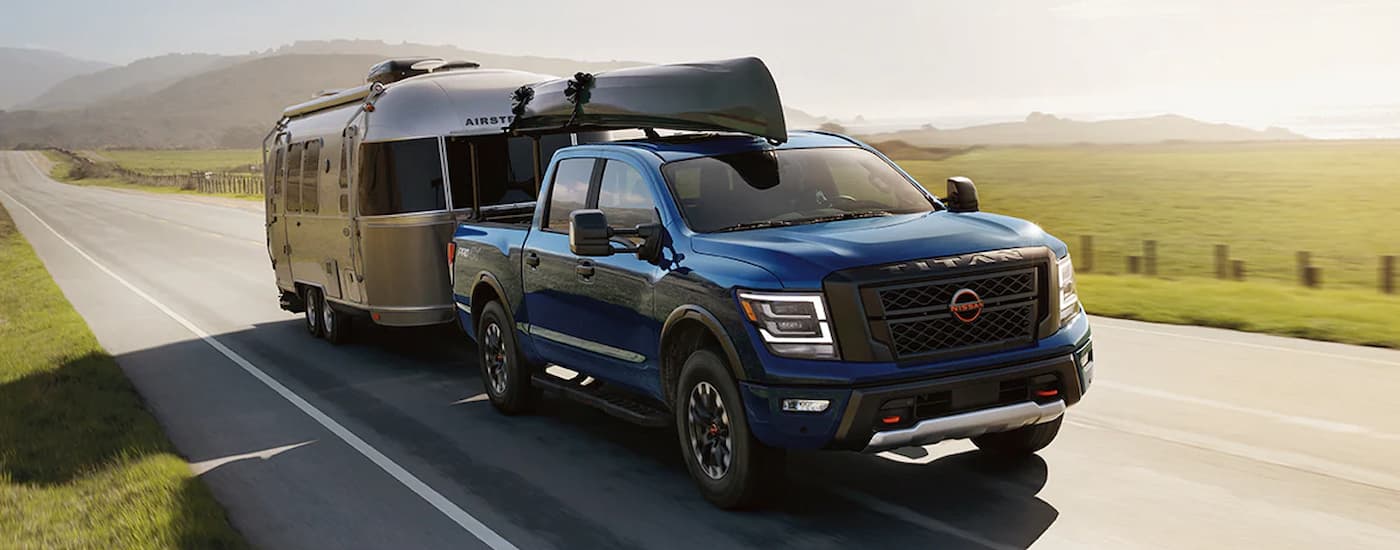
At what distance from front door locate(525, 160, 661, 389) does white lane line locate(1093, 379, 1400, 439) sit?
13.1 ft

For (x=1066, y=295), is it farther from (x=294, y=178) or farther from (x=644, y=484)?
(x=294, y=178)

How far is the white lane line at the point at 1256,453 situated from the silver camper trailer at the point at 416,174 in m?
5.44

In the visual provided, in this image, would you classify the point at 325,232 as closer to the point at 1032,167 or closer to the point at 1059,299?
the point at 1059,299

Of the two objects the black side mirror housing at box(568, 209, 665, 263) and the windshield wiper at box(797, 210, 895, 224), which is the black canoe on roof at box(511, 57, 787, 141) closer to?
the windshield wiper at box(797, 210, 895, 224)

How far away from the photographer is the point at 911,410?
5965 mm

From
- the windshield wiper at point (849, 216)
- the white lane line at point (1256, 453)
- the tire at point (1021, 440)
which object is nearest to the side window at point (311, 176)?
the windshield wiper at point (849, 216)

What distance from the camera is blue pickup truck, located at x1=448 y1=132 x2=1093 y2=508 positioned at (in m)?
6.00

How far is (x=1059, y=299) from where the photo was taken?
6.45m

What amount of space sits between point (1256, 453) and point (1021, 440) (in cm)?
134

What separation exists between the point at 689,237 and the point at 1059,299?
75.3 inches

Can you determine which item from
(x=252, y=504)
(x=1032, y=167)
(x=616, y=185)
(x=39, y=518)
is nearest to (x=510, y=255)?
A: (x=616, y=185)

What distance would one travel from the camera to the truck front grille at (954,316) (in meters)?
6.01

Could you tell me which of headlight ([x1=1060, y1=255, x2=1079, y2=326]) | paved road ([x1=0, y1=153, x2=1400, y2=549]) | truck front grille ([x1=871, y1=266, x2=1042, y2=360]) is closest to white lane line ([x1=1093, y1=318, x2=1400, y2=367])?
paved road ([x1=0, y1=153, x2=1400, y2=549])

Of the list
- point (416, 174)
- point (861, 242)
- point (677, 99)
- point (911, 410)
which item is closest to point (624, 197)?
point (677, 99)
